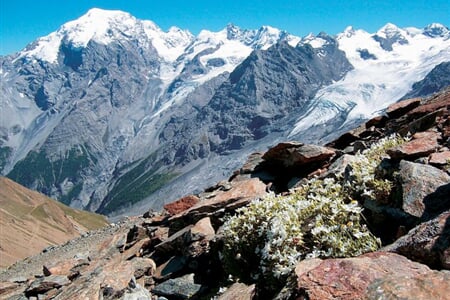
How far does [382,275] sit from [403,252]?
1224 mm

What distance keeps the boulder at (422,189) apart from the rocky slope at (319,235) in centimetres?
2

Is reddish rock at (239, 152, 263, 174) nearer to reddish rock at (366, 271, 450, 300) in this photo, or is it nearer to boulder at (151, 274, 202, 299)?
boulder at (151, 274, 202, 299)

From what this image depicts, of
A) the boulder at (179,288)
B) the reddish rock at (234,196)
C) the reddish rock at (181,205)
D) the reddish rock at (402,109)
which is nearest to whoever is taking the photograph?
the boulder at (179,288)

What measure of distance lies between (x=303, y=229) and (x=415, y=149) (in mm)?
4300

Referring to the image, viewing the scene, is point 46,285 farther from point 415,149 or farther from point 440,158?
point 440,158

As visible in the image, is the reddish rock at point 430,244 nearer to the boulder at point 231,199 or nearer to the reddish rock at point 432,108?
the boulder at point 231,199

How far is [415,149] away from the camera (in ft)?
43.1

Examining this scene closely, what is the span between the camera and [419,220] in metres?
10.3

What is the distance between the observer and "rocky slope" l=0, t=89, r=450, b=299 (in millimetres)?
8266

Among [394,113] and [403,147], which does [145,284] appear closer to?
[403,147]

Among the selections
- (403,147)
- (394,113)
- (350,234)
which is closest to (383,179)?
(403,147)

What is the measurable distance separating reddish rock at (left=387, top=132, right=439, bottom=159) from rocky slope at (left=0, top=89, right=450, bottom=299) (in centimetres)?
3

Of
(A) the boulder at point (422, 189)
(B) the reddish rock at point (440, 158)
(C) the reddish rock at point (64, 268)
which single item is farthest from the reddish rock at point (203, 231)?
(C) the reddish rock at point (64, 268)

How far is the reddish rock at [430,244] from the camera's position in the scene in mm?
8375
